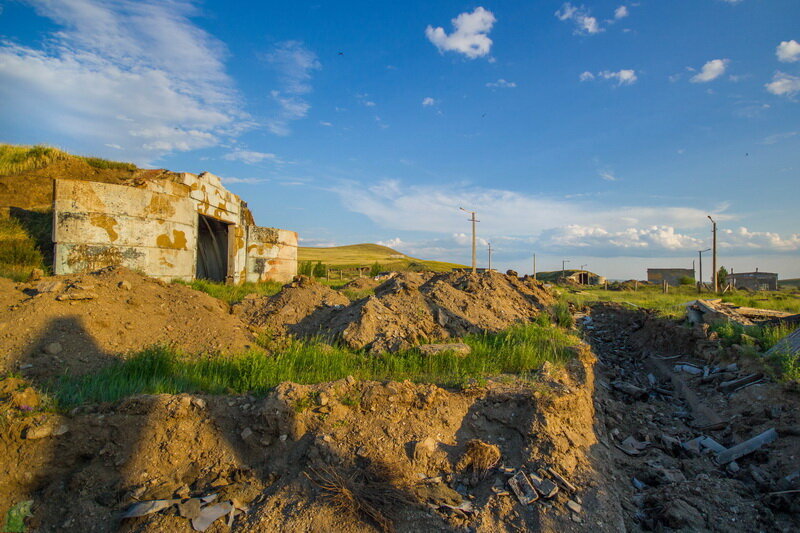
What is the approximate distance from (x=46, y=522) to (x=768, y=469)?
20.5 feet

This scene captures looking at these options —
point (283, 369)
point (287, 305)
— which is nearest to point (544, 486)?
point (283, 369)

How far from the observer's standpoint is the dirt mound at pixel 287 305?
8.26 m

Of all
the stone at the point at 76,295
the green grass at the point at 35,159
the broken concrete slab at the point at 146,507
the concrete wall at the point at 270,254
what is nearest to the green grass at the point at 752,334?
the broken concrete slab at the point at 146,507

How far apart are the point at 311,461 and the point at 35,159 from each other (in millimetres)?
16201

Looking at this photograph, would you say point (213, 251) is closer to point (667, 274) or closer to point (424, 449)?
point (424, 449)

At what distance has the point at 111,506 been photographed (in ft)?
9.78

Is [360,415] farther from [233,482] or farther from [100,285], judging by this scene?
[100,285]

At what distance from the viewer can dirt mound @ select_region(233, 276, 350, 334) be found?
8.26m

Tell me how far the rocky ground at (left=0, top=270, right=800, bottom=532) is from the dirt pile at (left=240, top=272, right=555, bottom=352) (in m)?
2.52

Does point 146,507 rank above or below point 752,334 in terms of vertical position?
below

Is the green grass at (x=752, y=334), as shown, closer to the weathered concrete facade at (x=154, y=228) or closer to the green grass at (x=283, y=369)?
the green grass at (x=283, y=369)

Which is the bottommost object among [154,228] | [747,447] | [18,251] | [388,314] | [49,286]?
[747,447]

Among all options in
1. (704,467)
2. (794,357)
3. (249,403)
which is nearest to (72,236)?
(249,403)

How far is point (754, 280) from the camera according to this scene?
3841 centimetres
